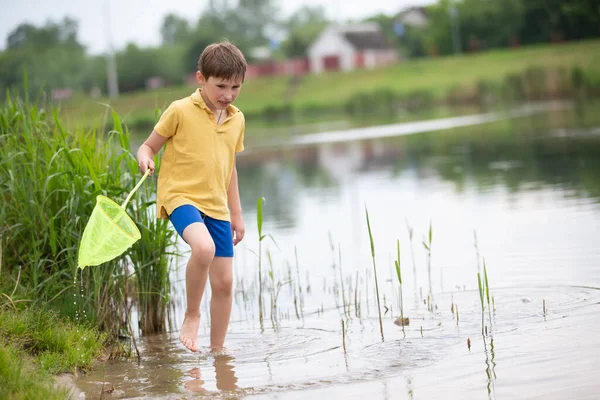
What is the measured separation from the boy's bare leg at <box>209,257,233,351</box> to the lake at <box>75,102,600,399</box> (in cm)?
11

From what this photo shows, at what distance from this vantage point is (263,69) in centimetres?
6825

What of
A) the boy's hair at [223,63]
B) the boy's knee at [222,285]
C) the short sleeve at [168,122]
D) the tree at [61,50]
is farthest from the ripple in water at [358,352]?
the tree at [61,50]

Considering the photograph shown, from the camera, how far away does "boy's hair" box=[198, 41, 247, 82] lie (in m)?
4.53

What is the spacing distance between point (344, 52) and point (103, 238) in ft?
230

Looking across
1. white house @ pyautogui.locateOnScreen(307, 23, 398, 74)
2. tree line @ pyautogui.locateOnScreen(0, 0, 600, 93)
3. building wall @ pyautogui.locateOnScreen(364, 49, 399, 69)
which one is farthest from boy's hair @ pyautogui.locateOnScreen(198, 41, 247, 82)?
building wall @ pyautogui.locateOnScreen(364, 49, 399, 69)

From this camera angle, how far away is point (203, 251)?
4488 millimetres

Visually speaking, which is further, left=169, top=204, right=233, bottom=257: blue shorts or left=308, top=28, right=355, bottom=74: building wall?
left=308, top=28, right=355, bottom=74: building wall

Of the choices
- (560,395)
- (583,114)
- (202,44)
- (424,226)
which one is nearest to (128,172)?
(560,395)

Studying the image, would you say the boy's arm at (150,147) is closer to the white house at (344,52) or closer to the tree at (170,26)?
the white house at (344,52)

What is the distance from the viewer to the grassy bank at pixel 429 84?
3425cm

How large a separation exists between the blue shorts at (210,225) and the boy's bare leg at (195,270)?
45mm

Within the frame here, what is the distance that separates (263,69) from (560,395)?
65.6 m

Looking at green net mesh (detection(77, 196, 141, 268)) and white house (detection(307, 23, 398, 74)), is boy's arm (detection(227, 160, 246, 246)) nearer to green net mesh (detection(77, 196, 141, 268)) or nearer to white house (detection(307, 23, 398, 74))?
green net mesh (detection(77, 196, 141, 268))

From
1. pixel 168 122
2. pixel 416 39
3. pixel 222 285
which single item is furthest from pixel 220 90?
pixel 416 39
